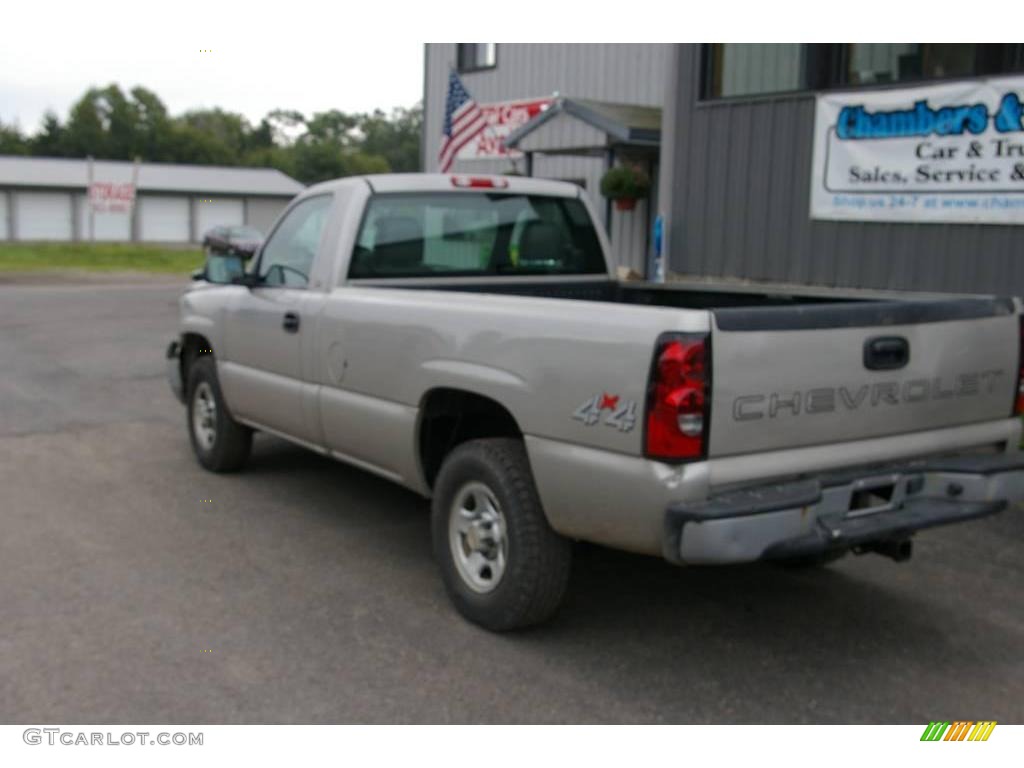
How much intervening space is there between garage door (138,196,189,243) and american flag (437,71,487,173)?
153 feet

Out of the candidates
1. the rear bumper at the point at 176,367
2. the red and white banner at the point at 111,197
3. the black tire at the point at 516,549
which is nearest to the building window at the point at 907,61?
the rear bumper at the point at 176,367

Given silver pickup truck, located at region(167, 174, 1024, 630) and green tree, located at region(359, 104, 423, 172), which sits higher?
green tree, located at region(359, 104, 423, 172)

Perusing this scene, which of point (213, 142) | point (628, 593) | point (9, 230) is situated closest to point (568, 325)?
point (628, 593)

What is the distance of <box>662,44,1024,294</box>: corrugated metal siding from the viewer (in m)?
9.88

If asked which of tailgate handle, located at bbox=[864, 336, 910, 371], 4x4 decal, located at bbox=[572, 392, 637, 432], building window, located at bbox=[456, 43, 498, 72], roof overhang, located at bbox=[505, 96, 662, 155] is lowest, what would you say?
4x4 decal, located at bbox=[572, 392, 637, 432]

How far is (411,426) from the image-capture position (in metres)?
5.03

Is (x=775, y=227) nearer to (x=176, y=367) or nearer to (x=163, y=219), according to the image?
(x=176, y=367)

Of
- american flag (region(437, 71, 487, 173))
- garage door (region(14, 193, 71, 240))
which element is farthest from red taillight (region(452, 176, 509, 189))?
garage door (region(14, 193, 71, 240))

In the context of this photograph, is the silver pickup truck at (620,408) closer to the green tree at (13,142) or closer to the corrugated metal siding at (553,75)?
the corrugated metal siding at (553,75)

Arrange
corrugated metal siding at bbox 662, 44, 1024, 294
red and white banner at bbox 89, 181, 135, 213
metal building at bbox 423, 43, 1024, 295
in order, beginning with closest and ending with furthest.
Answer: metal building at bbox 423, 43, 1024, 295 < corrugated metal siding at bbox 662, 44, 1024, 294 < red and white banner at bbox 89, 181, 135, 213

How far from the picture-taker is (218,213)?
62188mm

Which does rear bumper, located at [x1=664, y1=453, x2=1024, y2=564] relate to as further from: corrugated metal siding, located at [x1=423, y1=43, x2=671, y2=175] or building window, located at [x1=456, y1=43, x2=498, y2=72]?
building window, located at [x1=456, y1=43, x2=498, y2=72]

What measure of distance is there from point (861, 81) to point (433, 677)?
847 centimetres

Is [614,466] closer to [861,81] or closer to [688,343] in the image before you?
[688,343]
